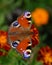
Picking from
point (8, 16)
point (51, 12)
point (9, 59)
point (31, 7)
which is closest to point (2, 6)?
point (8, 16)

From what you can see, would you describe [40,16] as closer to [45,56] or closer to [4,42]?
[45,56]

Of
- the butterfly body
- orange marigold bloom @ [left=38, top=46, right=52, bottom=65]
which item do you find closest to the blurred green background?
orange marigold bloom @ [left=38, top=46, right=52, bottom=65]

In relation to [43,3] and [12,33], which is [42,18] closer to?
[43,3]

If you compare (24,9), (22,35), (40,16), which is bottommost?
(40,16)

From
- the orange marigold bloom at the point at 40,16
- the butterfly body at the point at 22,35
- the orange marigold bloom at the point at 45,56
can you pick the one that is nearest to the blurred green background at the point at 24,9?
the orange marigold bloom at the point at 40,16

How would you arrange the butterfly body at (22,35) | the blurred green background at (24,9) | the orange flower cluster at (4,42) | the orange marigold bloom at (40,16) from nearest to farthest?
the butterfly body at (22,35)
the orange flower cluster at (4,42)
the blurred green background at (24,9)
the orange marigold bloom at (40,16)

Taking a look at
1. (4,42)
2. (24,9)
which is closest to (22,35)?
(4,42)

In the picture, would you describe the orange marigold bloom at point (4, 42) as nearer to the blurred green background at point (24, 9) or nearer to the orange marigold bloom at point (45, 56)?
the orange marigold bloom at point (45, 56)

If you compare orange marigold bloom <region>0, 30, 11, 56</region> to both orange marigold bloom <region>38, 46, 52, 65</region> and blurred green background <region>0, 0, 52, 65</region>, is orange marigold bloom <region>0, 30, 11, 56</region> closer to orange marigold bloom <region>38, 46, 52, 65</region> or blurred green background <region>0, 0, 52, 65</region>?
orange marigold bloom <region>38, 46, 52, 65</region>

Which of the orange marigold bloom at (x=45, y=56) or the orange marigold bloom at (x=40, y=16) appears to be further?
the orange marigold bloom at (x=40, y=16)
